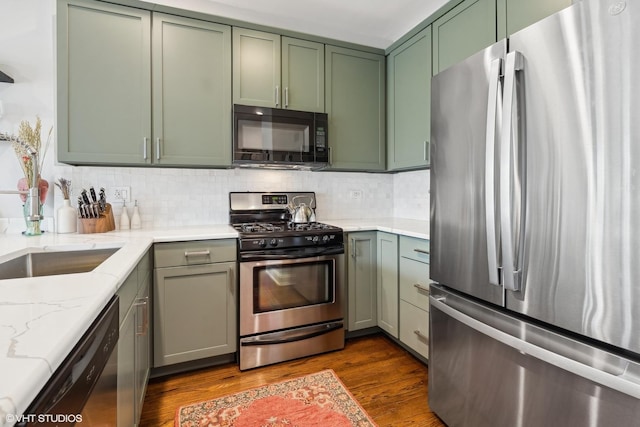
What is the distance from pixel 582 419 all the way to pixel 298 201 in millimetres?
2174

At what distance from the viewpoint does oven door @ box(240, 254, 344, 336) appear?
6.72 ft

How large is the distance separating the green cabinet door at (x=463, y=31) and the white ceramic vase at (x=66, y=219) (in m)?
2.56

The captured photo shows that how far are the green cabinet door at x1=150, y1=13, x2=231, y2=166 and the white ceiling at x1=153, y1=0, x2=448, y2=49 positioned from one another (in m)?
0.16

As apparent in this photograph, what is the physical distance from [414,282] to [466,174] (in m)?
0.97

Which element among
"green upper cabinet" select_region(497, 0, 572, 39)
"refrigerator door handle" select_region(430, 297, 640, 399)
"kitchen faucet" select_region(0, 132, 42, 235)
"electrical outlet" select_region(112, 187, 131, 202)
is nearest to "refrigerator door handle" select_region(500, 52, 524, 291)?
"refrigerator door handle" select_region(430, 297, 640, 399)

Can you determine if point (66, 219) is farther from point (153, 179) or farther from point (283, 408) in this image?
point (283, 408)

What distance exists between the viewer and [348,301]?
2395 mm

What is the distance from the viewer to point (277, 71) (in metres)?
2.38

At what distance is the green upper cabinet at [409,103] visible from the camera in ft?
7.62

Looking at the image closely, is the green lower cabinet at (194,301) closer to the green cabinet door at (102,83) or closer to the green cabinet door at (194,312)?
the green cabinet door at (194,312)

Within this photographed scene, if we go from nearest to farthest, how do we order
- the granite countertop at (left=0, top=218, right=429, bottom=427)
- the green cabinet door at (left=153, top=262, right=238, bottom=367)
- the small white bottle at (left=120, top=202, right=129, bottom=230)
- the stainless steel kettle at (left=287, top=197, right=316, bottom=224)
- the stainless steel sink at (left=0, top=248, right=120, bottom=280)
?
the granite countertop at (left=0, top=218, right=429, bottom=427) → the stainless steel sink at (left=0, top=248, right=120, bottom=280) → the green cabinet door at (left=153, top=262, right=238, bottom=367) → the small white bottle at (left=120, top=202, right=129, bottom=230) → the stainless steel kettle at (left=287, top=197, right=316, bottom=224)

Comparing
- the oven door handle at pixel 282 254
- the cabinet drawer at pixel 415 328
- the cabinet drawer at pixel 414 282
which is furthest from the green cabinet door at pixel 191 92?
the cabinet drawer at pixel 415 328

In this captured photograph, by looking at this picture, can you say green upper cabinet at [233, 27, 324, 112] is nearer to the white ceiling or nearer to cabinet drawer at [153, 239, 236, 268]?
the white ceiling

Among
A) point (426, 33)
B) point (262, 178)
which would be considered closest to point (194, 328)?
point (262, 178)
